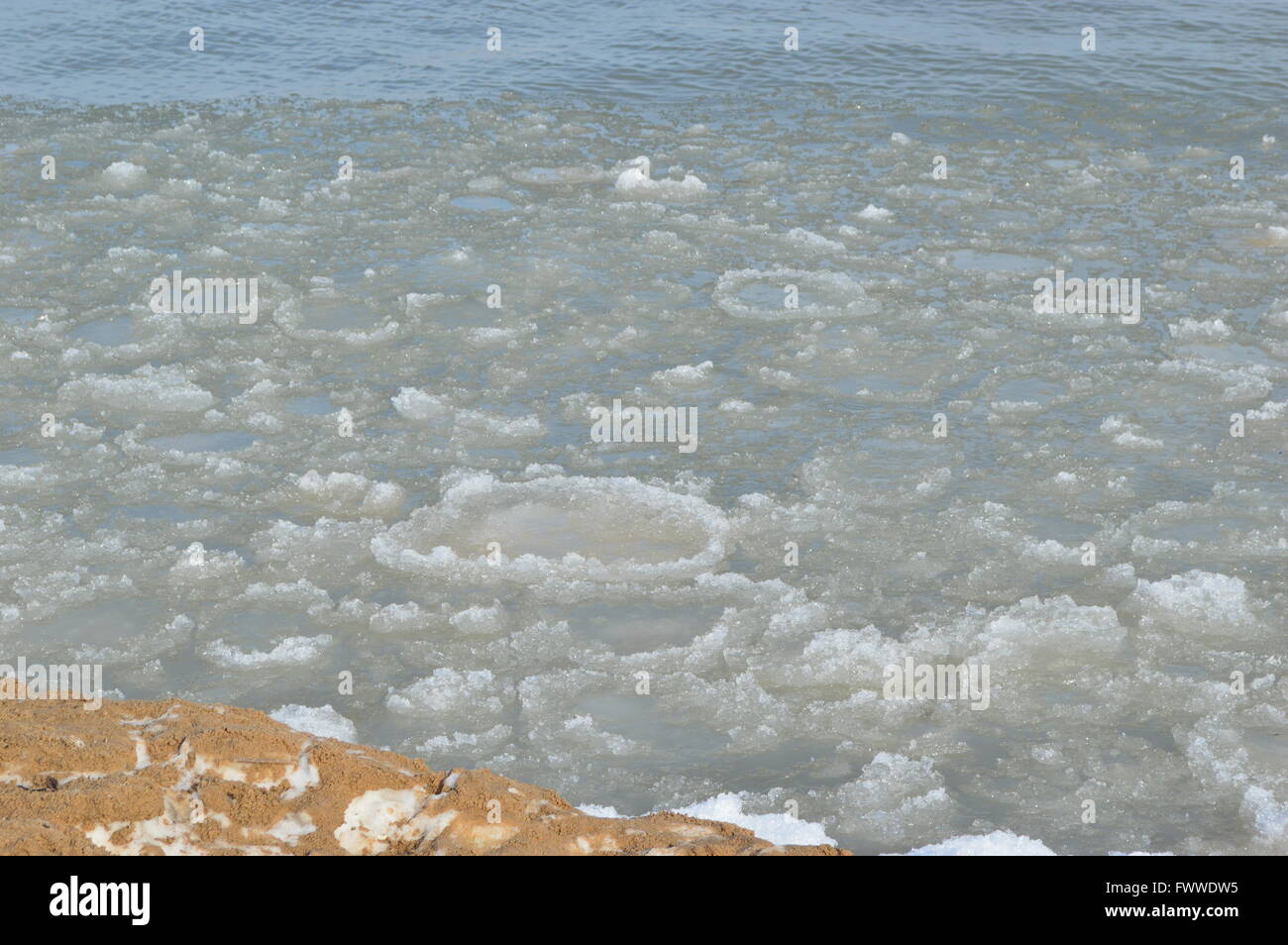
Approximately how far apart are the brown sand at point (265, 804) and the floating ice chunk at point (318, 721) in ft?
4.62

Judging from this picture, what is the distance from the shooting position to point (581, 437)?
38.4ft

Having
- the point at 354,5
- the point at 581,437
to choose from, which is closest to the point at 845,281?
the point at 581,437

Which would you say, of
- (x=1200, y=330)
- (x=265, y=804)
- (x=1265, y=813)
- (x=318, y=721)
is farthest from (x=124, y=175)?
(x=1265, y=813)

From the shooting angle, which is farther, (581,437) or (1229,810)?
(581,437)

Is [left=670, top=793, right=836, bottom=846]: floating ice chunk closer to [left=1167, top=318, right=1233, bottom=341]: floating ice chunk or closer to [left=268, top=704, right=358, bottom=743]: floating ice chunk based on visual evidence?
[left=268, top=704, right=358, bottom=743]: floating ice chunk

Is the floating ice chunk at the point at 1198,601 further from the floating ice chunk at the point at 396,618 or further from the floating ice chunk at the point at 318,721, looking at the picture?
the floating ice chunk at the point at 318,721

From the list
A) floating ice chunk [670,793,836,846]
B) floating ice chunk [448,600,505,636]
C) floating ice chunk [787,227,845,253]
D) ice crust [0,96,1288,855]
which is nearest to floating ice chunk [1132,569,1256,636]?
ice crust [0,96,1288,855]

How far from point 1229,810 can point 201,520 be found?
7152mm

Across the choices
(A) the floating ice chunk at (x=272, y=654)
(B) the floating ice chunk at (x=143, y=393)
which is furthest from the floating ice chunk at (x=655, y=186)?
(A) the floating ice chunk at (x=272, y=654)

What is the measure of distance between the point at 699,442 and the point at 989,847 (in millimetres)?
5171

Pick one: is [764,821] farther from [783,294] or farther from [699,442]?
[783,294]

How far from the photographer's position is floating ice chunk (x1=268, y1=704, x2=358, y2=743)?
27.0 ft

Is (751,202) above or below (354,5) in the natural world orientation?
below

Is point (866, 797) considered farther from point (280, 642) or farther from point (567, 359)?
point (567, 359)
